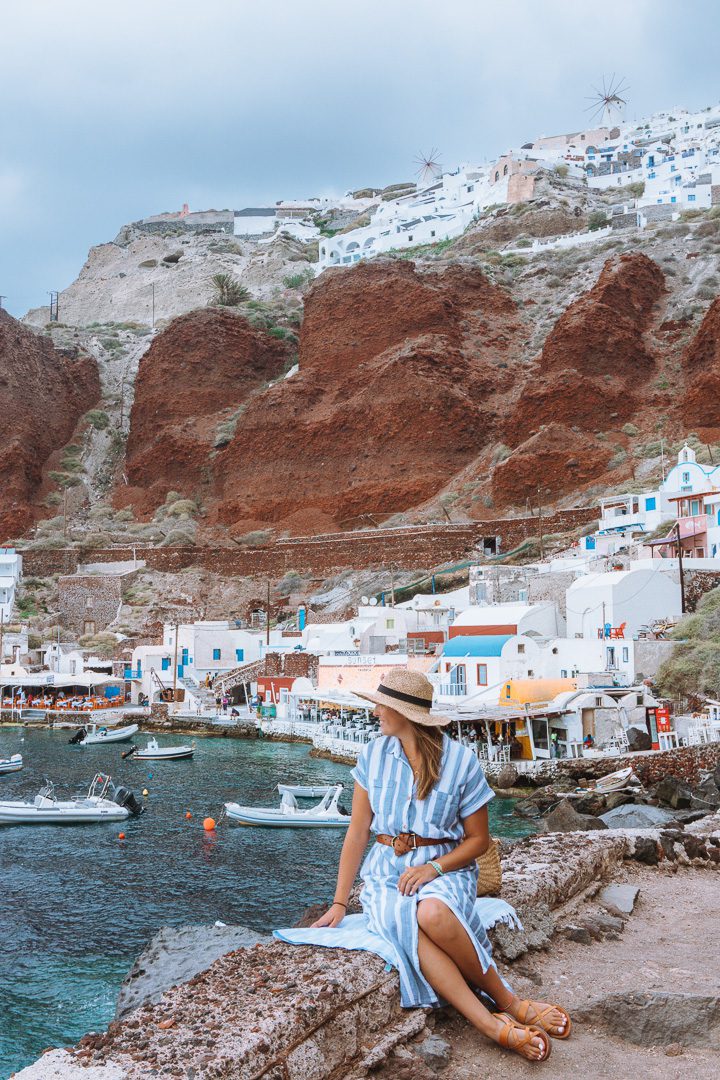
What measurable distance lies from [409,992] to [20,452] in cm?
7123

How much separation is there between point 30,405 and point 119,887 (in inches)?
2615

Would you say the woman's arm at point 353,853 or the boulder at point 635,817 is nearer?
the woman's arm at point 353,853

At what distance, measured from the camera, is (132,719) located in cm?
4119

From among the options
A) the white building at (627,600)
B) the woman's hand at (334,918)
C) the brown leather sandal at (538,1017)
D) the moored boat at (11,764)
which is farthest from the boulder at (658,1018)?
the moored boat at (11,764)

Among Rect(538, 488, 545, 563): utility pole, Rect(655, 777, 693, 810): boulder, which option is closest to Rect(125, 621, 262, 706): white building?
Rect(538, 488, 545, 563): utility pole

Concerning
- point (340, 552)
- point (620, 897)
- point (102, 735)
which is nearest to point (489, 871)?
point (620, 897)

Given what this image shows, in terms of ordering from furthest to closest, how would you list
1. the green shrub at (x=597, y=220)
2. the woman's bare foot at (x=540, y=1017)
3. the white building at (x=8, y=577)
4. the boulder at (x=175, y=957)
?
the green shrub at (x=597, y=220) → the white building at (x=8, y=577) → the boulder at (x=175, y=957) → the woman's bare foot at (x=540, y=1017)

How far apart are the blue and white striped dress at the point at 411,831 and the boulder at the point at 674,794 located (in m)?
14.3

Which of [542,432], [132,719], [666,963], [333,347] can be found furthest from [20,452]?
[666,963]

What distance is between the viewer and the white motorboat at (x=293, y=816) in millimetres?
19250

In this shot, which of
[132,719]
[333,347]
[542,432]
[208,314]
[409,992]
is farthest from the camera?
[208,314]

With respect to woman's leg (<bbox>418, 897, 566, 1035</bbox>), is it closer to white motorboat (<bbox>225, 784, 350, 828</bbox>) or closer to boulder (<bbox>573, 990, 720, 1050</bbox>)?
boulder (<bbox>573, 990, 720, 1050</bbox>)

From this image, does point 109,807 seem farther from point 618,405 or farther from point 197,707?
point 618,405

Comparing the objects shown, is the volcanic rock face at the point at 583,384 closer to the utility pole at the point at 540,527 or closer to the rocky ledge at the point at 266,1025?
the utility pole at the point at 540,527
